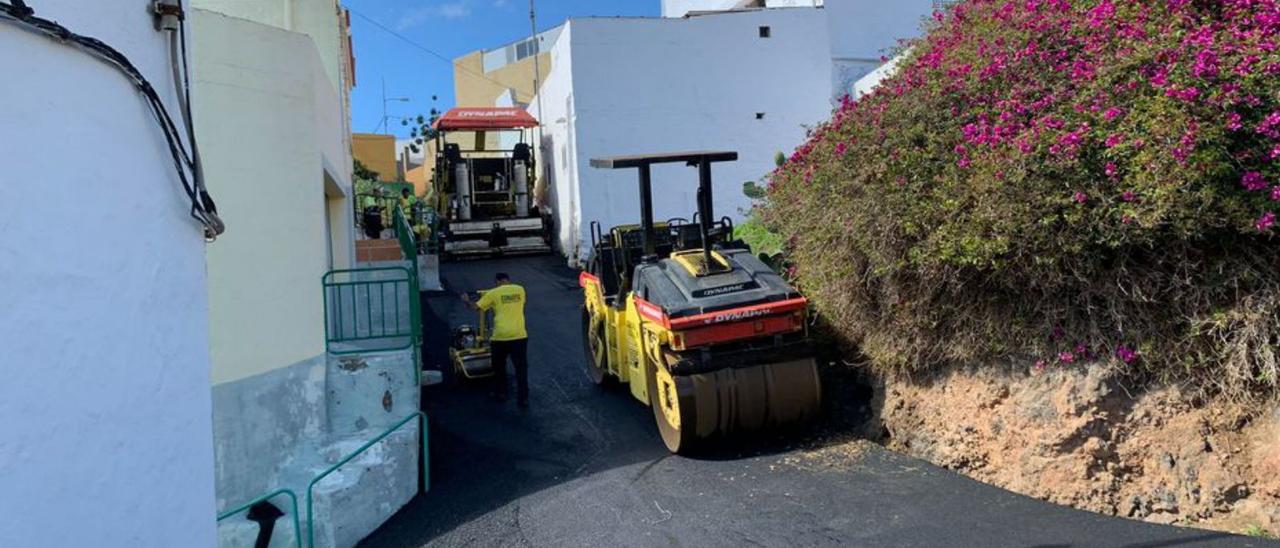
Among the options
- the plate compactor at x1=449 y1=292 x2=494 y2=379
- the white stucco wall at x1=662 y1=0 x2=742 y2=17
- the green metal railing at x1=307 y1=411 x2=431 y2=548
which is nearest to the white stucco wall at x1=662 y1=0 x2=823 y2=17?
the white stucco wall at x1=662 y1=0 x2=742 y2=17

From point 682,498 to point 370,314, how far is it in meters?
4.36

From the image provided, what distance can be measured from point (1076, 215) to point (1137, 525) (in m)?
1.81

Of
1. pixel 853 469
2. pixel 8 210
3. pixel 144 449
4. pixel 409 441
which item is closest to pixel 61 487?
pixel 144 449

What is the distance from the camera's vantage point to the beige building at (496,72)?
35844mm

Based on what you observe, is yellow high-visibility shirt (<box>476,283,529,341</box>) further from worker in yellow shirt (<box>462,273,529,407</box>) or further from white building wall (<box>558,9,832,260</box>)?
white building wall (<box>558,9,832,260</box>)

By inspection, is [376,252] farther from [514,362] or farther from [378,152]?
[378,152]

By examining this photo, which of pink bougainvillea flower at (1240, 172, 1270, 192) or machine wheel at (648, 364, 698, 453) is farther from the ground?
pink bougainvillea flower at (1240, 172, 1270, 192)

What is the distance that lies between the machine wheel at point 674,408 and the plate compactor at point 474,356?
2.75m

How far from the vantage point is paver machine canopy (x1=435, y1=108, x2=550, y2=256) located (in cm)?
1894

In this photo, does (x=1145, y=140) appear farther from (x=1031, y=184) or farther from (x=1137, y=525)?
(x=1137, y=525)

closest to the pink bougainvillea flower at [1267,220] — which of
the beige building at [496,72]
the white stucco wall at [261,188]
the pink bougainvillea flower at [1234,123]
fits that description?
the pink bougainvillea flower at [1234,123]

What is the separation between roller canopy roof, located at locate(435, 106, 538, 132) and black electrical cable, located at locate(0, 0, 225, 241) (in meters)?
15.5

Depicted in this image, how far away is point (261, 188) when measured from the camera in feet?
26.2

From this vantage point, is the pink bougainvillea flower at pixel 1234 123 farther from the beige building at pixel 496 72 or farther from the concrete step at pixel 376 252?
the beige building at pixel 496 72
